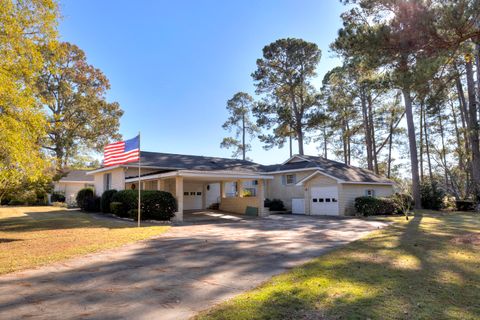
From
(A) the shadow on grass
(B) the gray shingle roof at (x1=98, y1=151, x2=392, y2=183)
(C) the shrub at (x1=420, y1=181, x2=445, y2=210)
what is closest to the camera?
(A) the shadow on grass

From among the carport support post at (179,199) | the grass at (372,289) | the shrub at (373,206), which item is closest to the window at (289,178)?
the shrub at (373,206)

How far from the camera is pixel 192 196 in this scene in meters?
25.0

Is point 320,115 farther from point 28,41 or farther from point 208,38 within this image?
point 28,41

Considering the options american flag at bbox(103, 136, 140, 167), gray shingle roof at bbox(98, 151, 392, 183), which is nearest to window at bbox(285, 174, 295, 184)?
gray shingle roof at bbox(98, 151, 392, 183)

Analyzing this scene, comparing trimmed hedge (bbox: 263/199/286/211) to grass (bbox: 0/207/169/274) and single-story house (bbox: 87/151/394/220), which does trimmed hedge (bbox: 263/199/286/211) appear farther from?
grass (bbox: 0/207/169/274)

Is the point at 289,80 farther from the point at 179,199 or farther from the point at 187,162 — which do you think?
the point at 179,199

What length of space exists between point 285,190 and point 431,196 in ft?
38.1

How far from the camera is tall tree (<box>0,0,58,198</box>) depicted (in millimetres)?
9625

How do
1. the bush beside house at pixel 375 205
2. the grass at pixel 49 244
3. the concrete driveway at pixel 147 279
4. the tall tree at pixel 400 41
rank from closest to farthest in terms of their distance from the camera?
the concrete driveway at pixel 147 279 → the grass at pixel 49 244 → the tall tree at pixel 400 41 → the bush beside house at pixel 375 205

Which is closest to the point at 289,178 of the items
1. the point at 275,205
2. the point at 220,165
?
the point at 275,205

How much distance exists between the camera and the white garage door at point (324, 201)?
21.9m

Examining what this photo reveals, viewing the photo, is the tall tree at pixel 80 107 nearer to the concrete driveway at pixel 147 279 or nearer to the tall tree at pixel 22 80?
the tall tree at pixel 22 80

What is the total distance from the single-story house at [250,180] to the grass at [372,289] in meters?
12.0

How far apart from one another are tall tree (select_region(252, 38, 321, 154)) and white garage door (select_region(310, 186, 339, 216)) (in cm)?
1122
